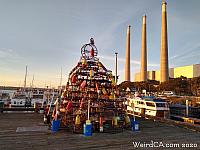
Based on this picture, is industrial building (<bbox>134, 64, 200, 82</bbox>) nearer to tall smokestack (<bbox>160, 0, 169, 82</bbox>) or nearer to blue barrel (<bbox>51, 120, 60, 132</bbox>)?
tall smokestack (<bbox>160, 0, 169, 82</bbox>)

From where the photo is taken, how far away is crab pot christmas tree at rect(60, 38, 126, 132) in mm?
18547

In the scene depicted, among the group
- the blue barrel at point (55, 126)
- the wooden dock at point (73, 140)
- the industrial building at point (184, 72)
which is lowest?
the wooden dock at point (73, 140)

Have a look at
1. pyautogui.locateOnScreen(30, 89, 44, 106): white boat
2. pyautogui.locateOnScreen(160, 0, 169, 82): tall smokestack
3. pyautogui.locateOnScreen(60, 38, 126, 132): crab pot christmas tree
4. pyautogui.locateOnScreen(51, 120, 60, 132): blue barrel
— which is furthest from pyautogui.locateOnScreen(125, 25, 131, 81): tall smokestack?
pyautogui.locateOnScreen(51, 120, 60, 132): blue barrel

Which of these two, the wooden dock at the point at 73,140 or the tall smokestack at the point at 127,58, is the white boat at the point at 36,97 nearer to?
the wooden dock at the point at 73,140

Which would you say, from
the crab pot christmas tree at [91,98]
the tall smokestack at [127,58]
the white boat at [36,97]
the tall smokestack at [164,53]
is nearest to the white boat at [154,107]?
the crab pot christmas tree at [91,98]

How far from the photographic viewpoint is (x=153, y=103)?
3938 centimetres

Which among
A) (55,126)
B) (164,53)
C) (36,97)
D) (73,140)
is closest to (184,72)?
(164,53)

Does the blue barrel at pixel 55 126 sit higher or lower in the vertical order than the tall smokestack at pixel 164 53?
lower

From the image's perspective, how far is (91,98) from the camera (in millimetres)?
19281

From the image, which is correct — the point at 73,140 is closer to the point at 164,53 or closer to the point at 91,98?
the point at 91,98

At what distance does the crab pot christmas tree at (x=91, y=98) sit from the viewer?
18.5m

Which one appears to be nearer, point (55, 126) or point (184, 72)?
point (55, 126)

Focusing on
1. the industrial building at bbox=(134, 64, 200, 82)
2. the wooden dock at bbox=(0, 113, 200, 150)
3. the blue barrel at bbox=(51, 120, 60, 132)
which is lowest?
the wooden dock at bbox=(0, 113, 200, 150)

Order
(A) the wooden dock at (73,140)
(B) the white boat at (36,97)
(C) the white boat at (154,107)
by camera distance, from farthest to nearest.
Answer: (B) the white boat at (36,97)
(C) the white boat at (154,107)
(A) the wooden dock at (73,140)
